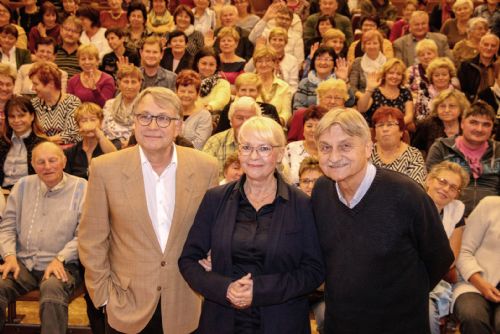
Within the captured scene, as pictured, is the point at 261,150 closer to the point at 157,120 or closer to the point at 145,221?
the point at 157,120

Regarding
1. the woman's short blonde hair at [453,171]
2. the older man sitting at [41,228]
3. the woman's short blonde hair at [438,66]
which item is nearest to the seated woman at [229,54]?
the woman's short blonde hair at [438,66]

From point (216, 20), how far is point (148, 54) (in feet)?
8.16

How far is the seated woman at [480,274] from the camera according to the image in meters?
3.47

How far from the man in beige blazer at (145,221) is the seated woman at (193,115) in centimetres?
289

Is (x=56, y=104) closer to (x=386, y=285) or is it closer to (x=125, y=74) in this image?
(x=125, y=74)

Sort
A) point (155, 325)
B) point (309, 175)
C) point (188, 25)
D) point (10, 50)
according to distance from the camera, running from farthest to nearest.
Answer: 1. point (188, 25)
2. point (10, 50)
3. point (309, 175)
4. point (155, 325)

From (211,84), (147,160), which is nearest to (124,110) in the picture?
(211,84)

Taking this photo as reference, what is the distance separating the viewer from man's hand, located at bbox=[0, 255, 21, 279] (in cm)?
384

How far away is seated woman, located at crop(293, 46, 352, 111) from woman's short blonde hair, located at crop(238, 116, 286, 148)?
3839mm

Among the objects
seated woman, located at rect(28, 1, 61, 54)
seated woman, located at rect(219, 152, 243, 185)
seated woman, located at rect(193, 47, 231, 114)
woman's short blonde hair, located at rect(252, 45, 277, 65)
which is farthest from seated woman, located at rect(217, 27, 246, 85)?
seated woman, located at rect(219, 152, 243, 185)

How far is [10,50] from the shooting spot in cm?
745

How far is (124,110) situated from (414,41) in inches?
142

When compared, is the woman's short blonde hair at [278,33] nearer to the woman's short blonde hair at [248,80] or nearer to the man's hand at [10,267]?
the woman's short blonde hair at [248,80]

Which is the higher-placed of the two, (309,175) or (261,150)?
(261,150)
